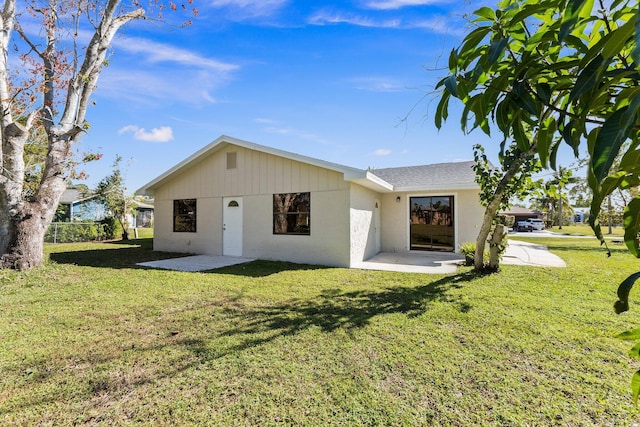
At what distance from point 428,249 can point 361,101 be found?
6.54 meters

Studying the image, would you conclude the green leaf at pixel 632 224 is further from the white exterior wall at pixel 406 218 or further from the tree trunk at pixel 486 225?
the white exterior wall at pixel 406 218

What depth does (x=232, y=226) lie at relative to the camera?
36.8 ft

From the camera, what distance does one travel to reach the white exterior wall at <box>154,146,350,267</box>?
915 centimetres

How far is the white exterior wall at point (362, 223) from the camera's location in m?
9.13

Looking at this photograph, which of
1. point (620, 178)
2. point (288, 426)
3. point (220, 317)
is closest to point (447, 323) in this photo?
point (288, 426)

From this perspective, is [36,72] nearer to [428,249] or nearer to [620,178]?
[620,178]

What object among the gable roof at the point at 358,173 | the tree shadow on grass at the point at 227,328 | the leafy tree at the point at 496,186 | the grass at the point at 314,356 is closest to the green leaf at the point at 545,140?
the grass at the point at 314,356

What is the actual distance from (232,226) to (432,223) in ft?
25.3

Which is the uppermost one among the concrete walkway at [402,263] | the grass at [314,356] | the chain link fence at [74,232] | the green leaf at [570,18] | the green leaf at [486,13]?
the green leaf at [486,13]

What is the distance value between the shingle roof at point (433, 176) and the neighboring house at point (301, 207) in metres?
0.04

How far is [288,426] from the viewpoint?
2.27 meters

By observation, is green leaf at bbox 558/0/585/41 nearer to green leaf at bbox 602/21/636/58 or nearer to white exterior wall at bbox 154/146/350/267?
green leaf at bbox 602/21/636/58

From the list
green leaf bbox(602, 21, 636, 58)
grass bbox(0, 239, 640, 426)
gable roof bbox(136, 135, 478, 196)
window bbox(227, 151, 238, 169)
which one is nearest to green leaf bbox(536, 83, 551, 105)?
green leaf bbox(602, 21, 636, 58)

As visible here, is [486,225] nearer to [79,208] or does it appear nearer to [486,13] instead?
[486,13]
